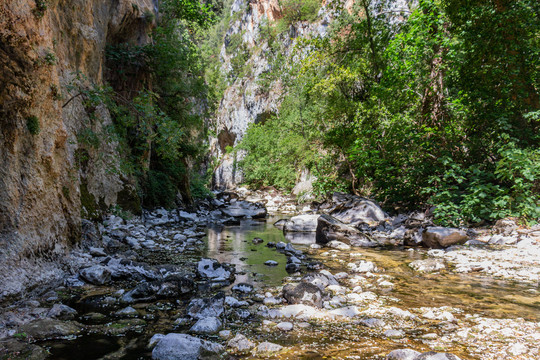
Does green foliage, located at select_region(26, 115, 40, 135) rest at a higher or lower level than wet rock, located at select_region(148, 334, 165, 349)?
higher

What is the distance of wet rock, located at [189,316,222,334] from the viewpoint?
2.78m

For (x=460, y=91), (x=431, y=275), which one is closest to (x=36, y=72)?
(x=431, y=275)

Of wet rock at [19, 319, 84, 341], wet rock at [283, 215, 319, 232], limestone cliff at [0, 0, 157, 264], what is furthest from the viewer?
wet rock at [283, 215, 319, 232]

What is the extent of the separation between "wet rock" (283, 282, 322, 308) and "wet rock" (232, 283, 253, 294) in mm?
566

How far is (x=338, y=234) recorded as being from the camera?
789 centimetres

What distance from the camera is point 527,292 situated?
3.82 metres

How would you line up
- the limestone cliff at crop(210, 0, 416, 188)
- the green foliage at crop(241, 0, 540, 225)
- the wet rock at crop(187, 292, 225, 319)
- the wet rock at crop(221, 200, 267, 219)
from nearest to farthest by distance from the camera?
the wet rock at crop(187, 292, 225, 319), the green foliage at crop(241, 0, 540, 225), the wet rock at crop(221, 200, 267, 219), the limestone cliff at crop(210, 0, 416, 188)

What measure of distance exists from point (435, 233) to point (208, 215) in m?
9.71

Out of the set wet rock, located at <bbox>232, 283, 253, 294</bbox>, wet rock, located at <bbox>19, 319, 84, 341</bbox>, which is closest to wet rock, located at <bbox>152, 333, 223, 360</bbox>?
wet rock, located at <bbox>19, 319, 84, 341</bbox>

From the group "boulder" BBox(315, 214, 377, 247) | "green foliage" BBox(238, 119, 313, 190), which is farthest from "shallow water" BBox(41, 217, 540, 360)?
"green foliage" BBox(238, 119, 313, 190)

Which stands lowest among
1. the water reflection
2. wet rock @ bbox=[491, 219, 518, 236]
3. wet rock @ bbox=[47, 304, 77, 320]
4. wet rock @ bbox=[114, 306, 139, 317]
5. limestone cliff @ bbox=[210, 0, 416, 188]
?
the water reflection

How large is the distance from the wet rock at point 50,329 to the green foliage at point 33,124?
2170 millimetres

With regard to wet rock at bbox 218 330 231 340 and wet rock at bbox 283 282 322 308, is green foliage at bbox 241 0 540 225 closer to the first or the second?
wet rock at bbox 283 282 322 308

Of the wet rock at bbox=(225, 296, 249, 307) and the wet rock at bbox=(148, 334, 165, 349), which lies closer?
the wet rock at bbox=(148, 334, 165, 349)
